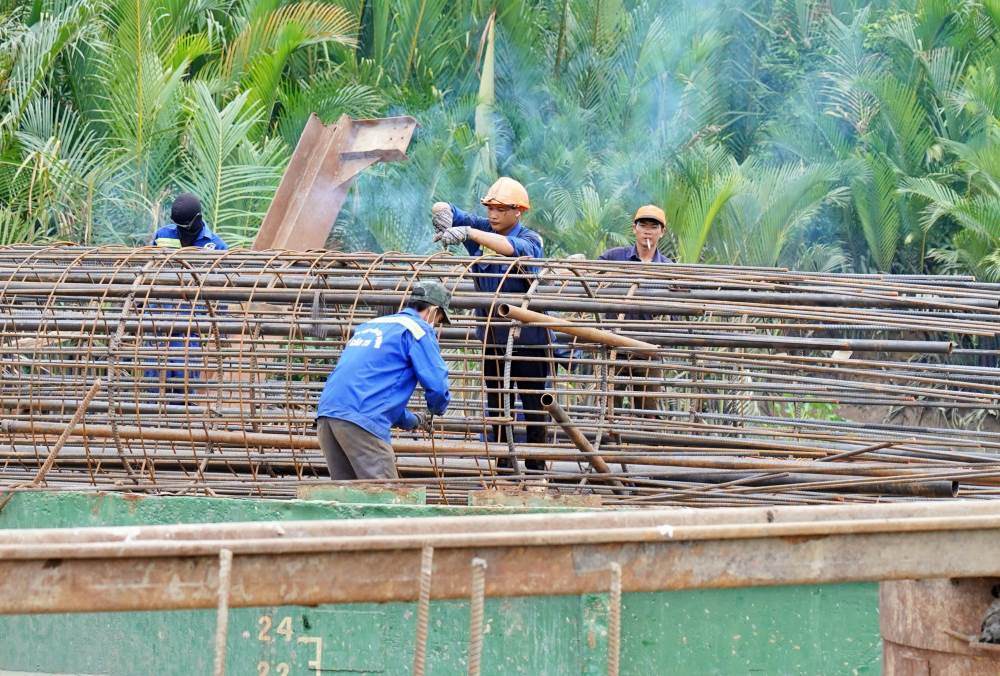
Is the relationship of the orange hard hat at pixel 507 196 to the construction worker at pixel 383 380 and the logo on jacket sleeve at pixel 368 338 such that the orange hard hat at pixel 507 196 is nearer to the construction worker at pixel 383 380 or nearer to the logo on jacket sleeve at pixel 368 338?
the construction worker at pixel 383 380

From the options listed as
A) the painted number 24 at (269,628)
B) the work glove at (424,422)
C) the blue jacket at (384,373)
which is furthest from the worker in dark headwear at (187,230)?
the painted number 24 at (269,628)

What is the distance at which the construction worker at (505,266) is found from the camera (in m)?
6.25

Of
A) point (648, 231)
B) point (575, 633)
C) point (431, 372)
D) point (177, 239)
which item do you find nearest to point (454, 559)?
point (575, 633)

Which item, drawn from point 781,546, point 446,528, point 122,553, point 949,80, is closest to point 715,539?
point 781,546

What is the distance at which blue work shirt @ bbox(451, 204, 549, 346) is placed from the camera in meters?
6.16

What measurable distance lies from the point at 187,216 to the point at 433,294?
2631 mm

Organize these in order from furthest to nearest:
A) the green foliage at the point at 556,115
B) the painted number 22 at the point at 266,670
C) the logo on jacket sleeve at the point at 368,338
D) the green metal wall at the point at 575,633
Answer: the green foliage at the point at 556,115
the logo on jacket sleeve at the point at 368,338
the painted number 22 at the point at 266,670
the green metal wall at the point at 575,633

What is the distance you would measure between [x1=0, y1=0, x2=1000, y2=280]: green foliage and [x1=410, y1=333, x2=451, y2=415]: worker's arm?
502 cm

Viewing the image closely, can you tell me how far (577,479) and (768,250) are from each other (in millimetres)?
6401

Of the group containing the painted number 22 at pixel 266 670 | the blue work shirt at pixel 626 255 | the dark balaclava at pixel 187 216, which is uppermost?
the dark balaclava at pixel 187 216

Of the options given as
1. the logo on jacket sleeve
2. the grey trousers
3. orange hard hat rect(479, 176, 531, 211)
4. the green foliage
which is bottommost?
the grey trousers

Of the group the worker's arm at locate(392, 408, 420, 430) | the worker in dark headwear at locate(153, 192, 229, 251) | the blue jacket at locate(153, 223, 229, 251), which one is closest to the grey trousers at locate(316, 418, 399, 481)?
the worker's arm at locate(392, 408, 420, 430)

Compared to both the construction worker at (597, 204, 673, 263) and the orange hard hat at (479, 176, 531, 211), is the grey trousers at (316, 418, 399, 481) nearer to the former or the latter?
the orange hard hat at (479, 176, 531, 211)

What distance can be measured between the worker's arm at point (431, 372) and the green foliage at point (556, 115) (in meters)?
5.02
